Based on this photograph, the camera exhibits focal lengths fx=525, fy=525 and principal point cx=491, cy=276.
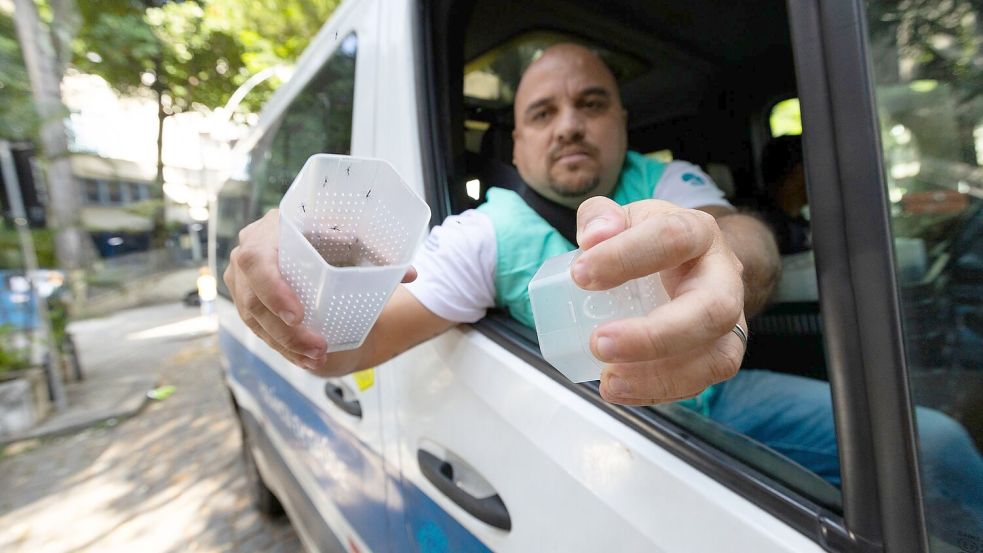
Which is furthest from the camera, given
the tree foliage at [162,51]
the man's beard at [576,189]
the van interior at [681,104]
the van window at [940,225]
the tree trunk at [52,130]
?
the tree foliage at [162,51]

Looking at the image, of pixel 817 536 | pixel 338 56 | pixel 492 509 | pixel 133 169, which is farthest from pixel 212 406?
pixel 817 536

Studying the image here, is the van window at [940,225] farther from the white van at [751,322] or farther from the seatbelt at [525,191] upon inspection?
the seatbelt at [525,191]

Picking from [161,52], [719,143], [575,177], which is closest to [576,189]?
[575,177]

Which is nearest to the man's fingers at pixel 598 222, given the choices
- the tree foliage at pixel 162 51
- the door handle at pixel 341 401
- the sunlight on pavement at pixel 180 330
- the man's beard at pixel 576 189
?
the man's beard at pixel 576 189

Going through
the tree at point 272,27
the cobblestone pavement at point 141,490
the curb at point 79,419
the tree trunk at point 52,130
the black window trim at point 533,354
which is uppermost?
the tree at point 272,27

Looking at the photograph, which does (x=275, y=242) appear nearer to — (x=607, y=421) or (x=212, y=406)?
(x=607, y=421)

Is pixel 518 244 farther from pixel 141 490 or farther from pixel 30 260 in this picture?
pixel 30 260

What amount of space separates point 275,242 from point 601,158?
2.38ft

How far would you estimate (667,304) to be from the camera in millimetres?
495

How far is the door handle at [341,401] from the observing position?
1505mm

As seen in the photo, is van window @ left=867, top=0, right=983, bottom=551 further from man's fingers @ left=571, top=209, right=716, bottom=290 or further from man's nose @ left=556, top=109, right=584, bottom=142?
man's nose @ left=556, top=109, right=584, bottom=142

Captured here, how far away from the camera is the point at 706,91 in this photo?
2260 mm

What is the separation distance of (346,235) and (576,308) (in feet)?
1.07

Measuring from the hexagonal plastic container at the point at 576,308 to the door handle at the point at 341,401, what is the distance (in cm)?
103
